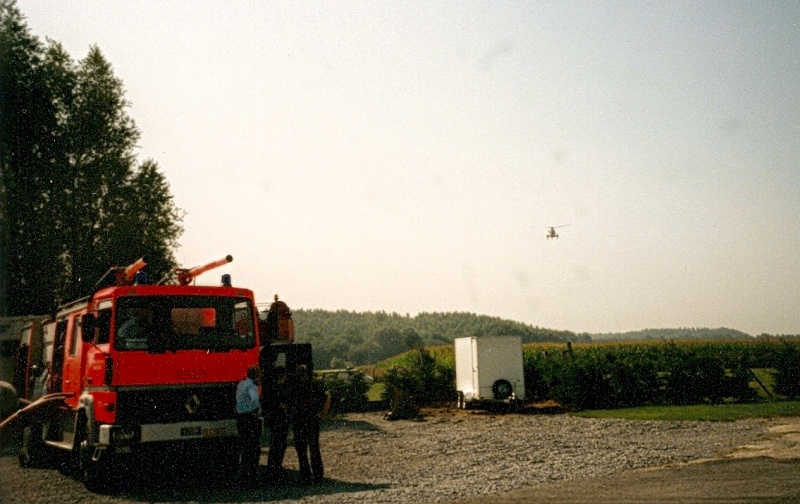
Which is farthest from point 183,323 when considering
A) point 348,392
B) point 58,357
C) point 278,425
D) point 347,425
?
point 348,392

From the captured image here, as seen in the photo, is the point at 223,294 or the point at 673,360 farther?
the point at 673,360

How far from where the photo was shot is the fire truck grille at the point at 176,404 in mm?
11898

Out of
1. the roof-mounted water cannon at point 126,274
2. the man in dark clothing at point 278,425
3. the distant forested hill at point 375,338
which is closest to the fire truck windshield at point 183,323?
the man in dark clothing at point 278,425

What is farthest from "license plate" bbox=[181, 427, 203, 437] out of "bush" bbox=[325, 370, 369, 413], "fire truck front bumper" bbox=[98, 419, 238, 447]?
"bush" bbox=[325, 370, 369, 413]

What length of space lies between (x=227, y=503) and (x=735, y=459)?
896 centimetres

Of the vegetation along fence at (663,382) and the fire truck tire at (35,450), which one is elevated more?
the vegetation along fence at (663,382)

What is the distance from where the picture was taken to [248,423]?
40.2 ft

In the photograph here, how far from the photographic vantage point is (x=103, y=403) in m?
12.0

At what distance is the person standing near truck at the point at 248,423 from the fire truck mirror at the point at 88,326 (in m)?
2.52

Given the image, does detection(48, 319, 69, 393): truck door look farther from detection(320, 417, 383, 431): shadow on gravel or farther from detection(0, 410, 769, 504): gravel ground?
detection(320, 417, 383, 431): shadow on gravel

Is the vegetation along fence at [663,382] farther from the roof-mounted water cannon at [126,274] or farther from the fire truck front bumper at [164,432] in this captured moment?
the fire truck front bumper at [164,432]

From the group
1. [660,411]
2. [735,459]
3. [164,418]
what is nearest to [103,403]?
[164,418]

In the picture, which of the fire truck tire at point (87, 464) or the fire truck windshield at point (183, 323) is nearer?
the fire truck tire at point (87, 464)

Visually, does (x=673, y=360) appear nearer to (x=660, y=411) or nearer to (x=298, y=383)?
(x=660, y=411)
